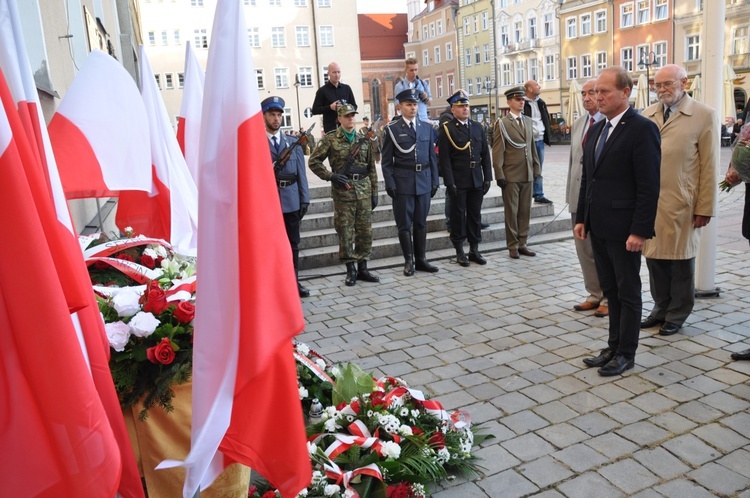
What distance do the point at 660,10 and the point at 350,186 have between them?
43.0 meters

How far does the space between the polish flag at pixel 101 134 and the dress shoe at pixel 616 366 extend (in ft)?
11.2

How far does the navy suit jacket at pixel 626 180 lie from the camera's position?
170 inches

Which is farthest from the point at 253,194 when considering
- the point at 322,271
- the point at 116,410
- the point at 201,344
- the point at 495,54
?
the point at 495,54

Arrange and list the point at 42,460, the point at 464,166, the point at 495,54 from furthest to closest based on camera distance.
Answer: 1. the point at 495,54
2. the point at 464,166
3. the point at 42,460

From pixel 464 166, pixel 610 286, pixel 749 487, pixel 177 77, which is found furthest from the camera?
pixel 177 77

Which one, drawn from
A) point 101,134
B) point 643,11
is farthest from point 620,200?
point 643,11

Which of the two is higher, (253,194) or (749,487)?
(253,194)

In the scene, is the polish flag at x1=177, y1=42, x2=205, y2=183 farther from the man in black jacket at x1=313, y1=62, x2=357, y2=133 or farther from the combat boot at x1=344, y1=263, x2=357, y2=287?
the man in black jacket at x1=313, y1=62, x2=357, y2=133

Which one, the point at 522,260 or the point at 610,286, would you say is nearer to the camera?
the point at 610,286

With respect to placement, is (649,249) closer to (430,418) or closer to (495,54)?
(430,418)

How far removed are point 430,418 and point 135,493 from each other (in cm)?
182

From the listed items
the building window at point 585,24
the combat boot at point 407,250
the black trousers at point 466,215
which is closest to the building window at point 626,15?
the building window at point 585,24

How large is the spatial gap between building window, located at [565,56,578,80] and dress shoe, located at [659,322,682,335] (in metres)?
49.3

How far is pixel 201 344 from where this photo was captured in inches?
88.0
